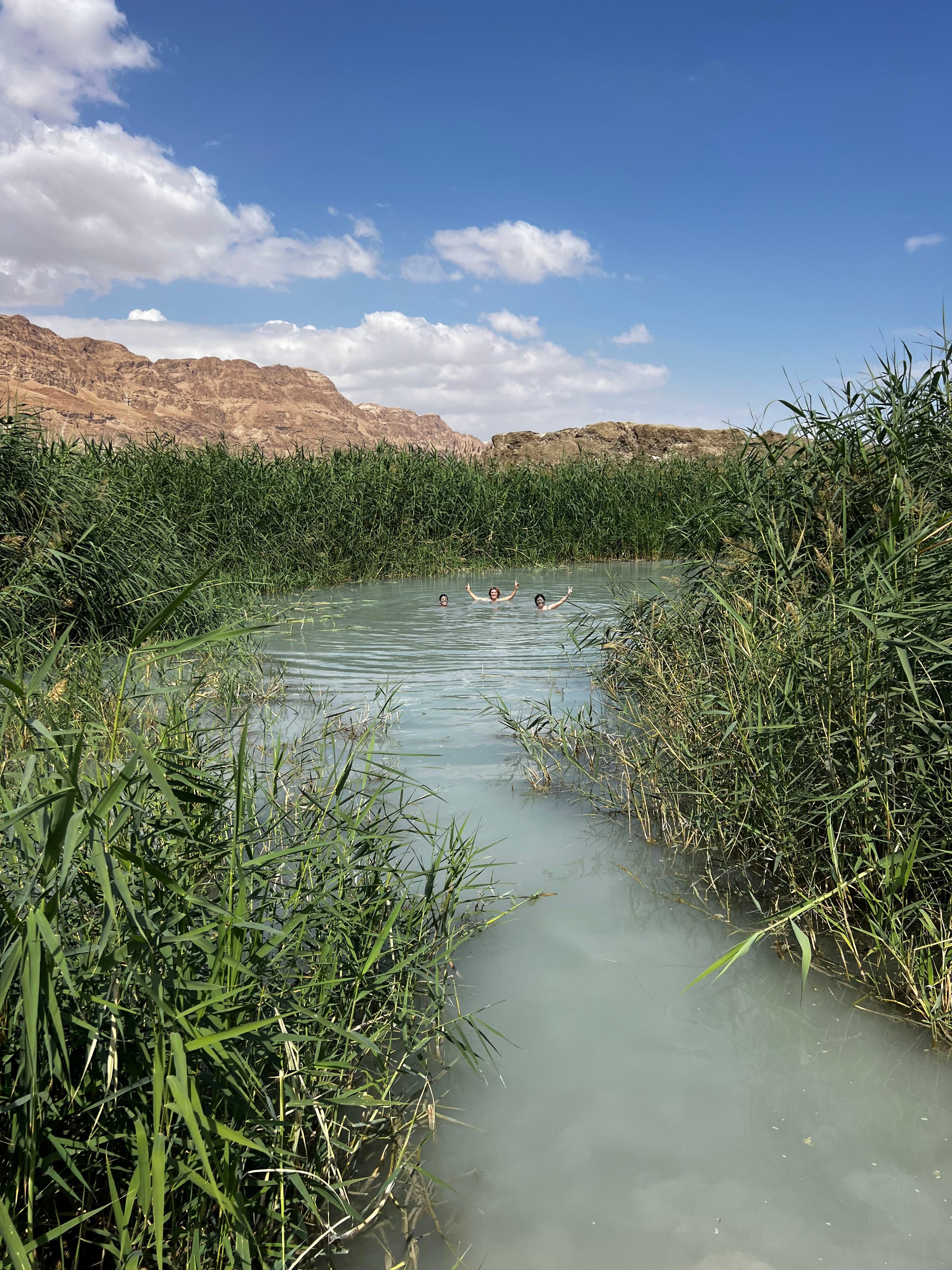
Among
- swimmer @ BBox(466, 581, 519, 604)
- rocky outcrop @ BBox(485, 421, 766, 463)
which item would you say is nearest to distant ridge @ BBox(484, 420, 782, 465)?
rocky outcrop @ BBox(485, 421, 766, 463)

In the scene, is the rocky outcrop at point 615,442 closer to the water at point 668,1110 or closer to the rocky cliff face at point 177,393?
the water at point 668,1110

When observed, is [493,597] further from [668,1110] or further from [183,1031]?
[183,1031]

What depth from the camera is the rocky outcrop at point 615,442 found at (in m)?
32.2

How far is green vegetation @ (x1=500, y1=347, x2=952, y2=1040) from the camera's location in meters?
3.04

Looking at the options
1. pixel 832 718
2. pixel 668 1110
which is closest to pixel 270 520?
pixel 832 718

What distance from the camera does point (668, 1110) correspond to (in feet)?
8.51

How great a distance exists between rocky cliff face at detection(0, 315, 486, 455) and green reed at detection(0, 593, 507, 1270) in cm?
11020

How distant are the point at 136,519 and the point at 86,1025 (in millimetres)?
7639

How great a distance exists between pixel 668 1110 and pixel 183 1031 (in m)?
1.56

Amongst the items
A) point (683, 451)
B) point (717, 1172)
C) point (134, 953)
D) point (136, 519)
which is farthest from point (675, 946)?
point (683, 451)

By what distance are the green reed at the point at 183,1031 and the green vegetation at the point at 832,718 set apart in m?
1.13

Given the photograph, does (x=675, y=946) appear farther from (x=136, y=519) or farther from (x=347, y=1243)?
(x=136, y=519)

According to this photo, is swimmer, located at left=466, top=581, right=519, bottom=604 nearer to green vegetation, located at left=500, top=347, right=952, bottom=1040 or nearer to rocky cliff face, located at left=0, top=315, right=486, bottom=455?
green vegetation, located at left=500, top=347, right=952, bottom=1040

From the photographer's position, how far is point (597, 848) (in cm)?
446
